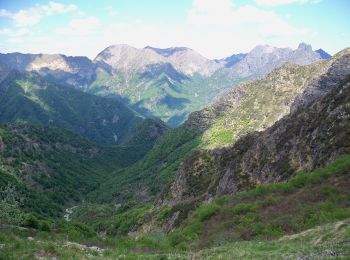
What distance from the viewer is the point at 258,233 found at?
126 feet

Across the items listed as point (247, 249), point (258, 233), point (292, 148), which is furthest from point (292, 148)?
point (247, 249)

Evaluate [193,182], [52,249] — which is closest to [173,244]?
[52,249]

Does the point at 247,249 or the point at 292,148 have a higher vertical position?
the point at 292,148

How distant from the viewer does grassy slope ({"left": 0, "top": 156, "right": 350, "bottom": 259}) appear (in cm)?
2809

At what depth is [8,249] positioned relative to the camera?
27719 mm

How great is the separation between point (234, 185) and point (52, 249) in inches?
1940

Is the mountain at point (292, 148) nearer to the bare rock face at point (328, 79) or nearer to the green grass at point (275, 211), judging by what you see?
the green grass at point (275, 211)

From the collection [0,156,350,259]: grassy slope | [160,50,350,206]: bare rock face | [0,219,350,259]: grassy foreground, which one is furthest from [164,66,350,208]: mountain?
[0,219,350,259]: grassy foreground

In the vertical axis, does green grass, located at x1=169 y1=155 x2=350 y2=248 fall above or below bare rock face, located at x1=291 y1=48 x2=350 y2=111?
below

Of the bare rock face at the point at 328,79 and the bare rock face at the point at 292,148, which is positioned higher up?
the bare rock face at the point at 328,79

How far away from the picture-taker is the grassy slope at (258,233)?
28094 millimetres

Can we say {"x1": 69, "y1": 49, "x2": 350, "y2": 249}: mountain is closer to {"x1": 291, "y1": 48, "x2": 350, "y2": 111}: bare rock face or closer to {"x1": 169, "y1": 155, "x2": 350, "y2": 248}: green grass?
{"x1": 169, "y1": 155, "x2": 350, "y2": 248}: green grass

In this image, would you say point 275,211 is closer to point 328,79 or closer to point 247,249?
point 247,249

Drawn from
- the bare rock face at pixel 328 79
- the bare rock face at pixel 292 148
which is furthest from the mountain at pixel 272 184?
the bare rock face at pixel 328 79
